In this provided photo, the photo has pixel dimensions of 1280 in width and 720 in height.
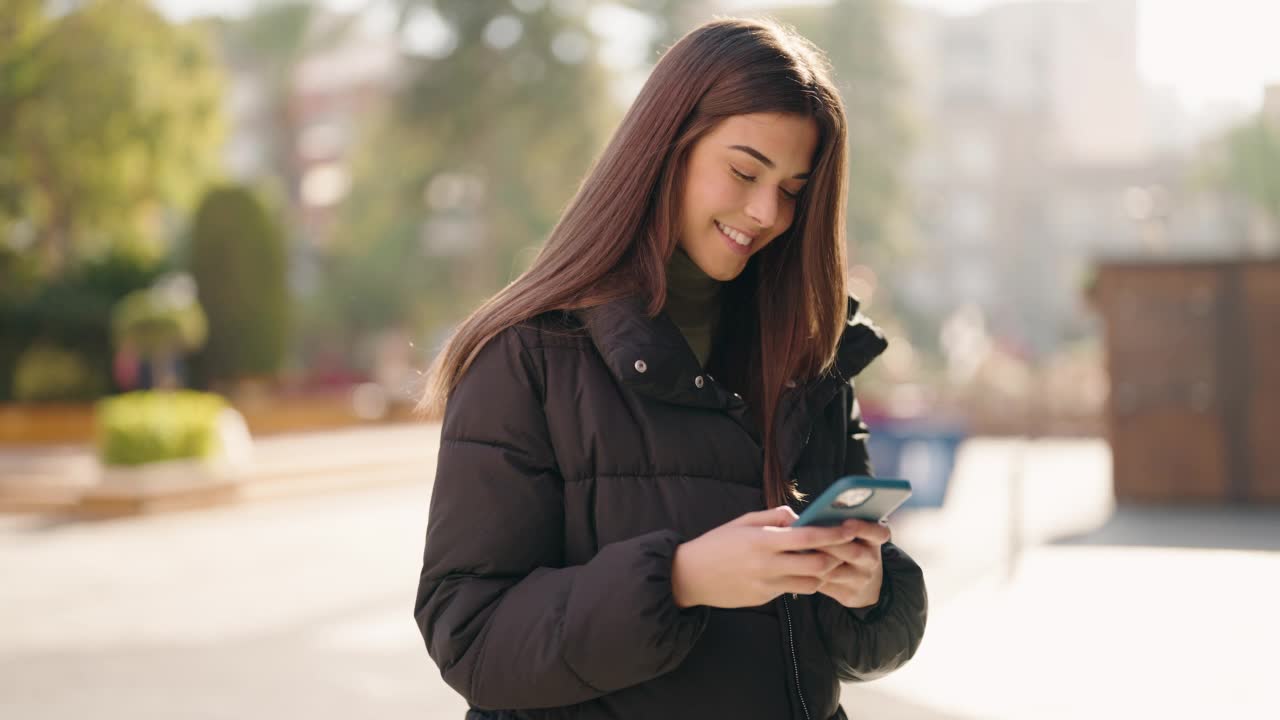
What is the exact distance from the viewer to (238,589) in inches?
341

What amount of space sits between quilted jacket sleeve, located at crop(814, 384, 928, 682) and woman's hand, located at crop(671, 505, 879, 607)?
276 millimetres

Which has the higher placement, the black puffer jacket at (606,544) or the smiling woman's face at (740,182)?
the smiling woman's face at (740,182)

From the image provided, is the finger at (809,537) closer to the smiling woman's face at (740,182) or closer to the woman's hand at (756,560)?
the woman's hand at (756,560)

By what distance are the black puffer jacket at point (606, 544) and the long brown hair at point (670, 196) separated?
0.05 meters

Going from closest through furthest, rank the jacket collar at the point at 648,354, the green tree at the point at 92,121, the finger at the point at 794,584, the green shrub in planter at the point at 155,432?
the finger at the point at 794,584 < the jacket collar at the point at 648,354 < the green shrub in planter at the point at 155,432 < the green tree at the point at 92,121

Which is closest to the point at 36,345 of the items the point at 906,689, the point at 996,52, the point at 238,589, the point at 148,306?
the point at 148,306

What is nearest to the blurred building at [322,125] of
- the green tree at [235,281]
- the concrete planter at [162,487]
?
the green tree at [235,281]

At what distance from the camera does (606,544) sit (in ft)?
5.90

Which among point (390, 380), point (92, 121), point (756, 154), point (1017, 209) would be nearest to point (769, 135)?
point (756, 154)

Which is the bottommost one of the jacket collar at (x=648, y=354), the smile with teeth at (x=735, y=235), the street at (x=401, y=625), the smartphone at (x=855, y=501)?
the street at (x=401, y=625)

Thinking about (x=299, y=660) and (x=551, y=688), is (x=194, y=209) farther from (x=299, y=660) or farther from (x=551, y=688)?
(x=551, y=688)

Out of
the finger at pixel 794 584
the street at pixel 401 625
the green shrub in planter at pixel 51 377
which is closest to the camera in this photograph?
the finger at pixel 794 584

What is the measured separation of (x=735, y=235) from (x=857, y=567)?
53 centimetres

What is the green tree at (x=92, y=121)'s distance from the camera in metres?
21.7
